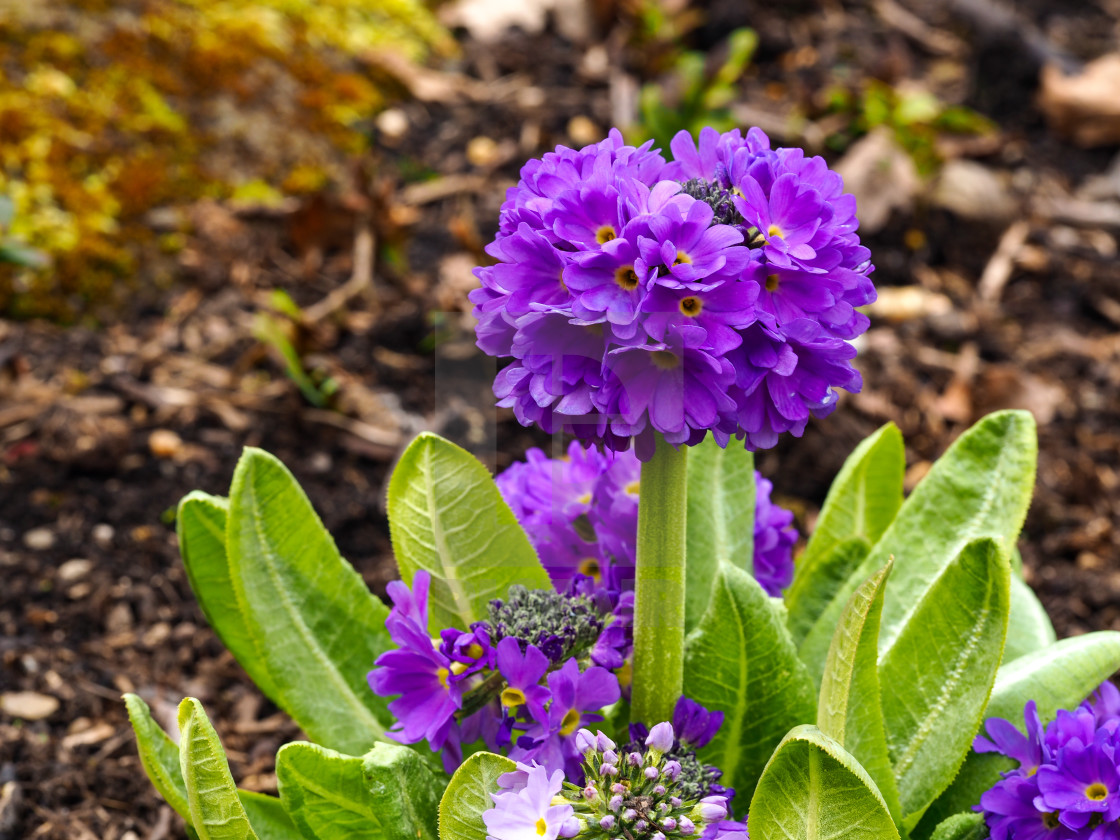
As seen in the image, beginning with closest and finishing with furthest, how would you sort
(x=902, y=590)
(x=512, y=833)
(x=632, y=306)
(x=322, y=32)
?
(x=632, y=306), (x=512, y=833), (x=902, y=590), (x=322, y=32)

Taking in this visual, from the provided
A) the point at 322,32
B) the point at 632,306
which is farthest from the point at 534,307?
the point at 322,32

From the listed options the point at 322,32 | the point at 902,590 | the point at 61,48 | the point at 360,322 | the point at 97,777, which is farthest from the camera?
the point at 322,32

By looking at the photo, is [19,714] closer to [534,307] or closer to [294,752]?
[294,752]

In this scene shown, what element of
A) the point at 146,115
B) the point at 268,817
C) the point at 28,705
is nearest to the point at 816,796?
the point at 268,817

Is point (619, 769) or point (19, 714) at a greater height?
point (619, 769)

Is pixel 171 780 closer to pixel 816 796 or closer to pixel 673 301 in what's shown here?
pixel 816 796

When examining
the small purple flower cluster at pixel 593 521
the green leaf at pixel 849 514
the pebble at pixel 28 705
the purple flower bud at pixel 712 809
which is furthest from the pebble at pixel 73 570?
the purple flower bud at pixel 712 809

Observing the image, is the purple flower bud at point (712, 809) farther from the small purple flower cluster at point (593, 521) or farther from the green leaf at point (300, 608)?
the green leaf at point (300, 608)
